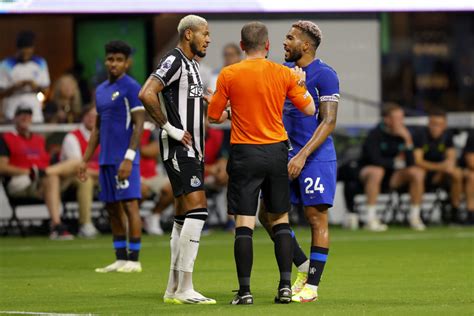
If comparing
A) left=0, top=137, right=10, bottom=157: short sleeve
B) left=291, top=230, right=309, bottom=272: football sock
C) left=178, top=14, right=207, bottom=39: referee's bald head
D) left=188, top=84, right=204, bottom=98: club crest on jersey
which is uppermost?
left=178, top=14, right=207, bottom=39: referee's bald head

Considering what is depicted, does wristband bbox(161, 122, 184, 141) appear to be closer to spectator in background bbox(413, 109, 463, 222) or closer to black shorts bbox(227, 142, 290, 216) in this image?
black shorts bbox(227, 142, 290, 216)

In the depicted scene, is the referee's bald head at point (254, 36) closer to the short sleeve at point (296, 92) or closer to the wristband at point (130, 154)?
the short sleeve at point (296, 92)

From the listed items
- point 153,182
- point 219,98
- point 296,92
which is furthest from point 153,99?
point 153,182

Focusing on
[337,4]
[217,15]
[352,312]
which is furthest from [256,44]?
[217,15]

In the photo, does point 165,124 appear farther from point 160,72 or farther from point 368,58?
point 368,58

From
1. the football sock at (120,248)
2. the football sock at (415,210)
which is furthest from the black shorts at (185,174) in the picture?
the football sock at (415,210)

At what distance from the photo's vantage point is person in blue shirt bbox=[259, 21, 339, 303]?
996 cm

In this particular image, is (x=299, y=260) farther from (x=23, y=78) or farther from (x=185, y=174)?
(x=23, y=78)

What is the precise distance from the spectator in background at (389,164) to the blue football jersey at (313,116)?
368 inches

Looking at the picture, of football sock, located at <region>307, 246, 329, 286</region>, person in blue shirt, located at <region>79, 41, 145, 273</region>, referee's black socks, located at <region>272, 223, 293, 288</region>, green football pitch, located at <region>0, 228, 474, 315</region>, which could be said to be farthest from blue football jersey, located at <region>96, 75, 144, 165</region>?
referee's black socks, located at <region>272, 223, 293, 288</region>

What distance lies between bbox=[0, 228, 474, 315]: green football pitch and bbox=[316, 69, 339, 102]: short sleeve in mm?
1492

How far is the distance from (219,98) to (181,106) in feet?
1.93

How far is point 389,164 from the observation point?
19.8 m

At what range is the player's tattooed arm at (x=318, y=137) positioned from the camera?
32.3ft
